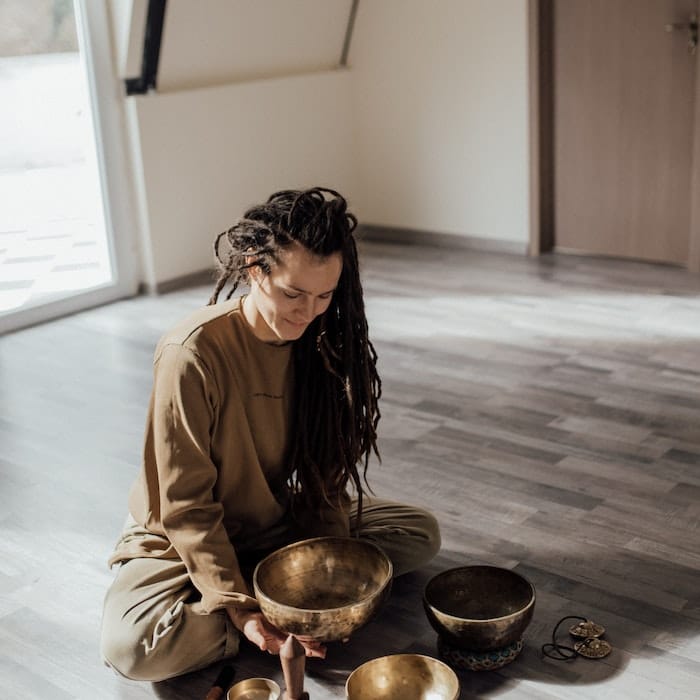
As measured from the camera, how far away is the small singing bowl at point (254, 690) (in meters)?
1.78

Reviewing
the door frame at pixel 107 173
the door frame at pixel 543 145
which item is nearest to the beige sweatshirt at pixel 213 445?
the door frame at pixel 107 173

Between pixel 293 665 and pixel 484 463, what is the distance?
1.21 meters

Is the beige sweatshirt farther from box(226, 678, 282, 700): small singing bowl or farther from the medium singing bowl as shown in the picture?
the medium singing bowl

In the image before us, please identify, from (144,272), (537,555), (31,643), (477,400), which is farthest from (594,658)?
(144,272)

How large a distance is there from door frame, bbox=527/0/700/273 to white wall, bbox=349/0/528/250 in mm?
47

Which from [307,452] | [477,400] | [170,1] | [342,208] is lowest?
[477,400]

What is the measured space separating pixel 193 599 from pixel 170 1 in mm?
2973

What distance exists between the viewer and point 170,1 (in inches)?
168

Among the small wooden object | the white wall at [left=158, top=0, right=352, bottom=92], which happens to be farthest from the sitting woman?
the white wall at [left=158, top=0, right=352, bottom=92]

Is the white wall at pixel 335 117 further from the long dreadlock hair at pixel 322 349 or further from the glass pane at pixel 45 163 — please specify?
the long dreadlock hair at pixel 322 349

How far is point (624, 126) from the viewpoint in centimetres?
456

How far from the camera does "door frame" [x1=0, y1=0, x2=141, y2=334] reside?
13.9ft

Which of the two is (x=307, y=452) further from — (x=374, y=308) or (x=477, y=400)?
(x=374, y=308)

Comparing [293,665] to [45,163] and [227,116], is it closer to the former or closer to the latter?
[45,163]
